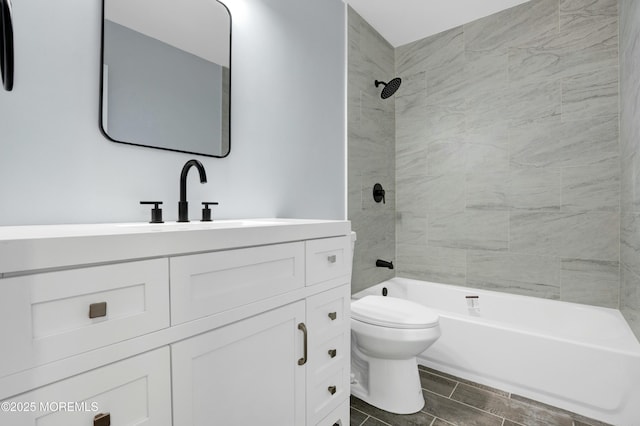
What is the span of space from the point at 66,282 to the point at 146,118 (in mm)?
789

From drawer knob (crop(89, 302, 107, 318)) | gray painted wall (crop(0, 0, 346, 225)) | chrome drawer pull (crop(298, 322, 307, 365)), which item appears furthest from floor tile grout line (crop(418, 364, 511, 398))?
drawer knob (crop(89, 302, 107, 318))

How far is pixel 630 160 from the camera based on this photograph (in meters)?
1.66

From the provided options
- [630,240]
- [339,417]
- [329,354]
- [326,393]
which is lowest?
[339,417]

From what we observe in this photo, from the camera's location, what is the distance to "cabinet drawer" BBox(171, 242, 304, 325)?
2.42ft

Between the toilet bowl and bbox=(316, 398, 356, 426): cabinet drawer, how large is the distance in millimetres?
375

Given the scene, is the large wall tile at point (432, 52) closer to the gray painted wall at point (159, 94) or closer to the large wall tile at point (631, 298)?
the large wall tile at point (631, 298)

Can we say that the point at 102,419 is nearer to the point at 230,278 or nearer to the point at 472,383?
the point at 230,278

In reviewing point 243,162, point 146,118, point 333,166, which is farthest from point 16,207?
point 333,166

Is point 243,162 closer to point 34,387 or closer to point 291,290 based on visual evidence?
point 291,290

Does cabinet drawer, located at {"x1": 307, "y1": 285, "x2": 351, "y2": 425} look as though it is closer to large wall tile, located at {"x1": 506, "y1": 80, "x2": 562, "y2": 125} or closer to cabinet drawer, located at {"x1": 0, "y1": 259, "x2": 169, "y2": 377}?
cabinet drawer, located at {"x1": 0, "y1": 259, "x2": 169, "y2": 377}

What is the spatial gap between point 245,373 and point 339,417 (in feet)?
2.04

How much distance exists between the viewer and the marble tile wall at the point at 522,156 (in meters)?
1.96

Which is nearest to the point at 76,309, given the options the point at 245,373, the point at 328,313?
the point at 245,373

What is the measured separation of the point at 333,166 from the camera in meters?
2.09
